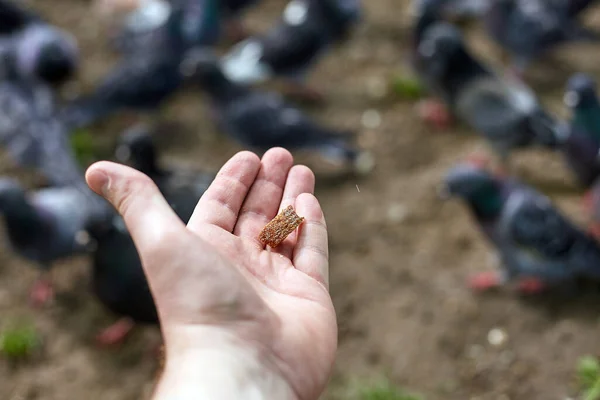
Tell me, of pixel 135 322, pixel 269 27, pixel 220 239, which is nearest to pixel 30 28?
pixel 269 27

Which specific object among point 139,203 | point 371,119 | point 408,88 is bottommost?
point 371,119

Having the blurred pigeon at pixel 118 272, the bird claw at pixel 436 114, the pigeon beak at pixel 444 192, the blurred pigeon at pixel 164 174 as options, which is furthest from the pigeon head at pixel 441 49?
the blurred pigeon at pixel 118 272

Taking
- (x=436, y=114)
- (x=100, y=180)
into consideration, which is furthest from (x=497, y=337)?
(x=100, y=180)

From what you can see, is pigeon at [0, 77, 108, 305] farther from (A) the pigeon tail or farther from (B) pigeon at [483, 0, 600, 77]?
(B) pigeon at [483, 0, 600, 77]

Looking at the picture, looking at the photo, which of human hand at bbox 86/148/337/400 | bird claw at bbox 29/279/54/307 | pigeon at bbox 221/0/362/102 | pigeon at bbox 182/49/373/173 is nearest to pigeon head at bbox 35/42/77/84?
pigeon at bbox 182/49/373/173

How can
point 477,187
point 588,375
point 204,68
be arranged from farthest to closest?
point 204,68
point 477,187
point 588,375

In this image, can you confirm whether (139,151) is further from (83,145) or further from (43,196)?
(83,145)

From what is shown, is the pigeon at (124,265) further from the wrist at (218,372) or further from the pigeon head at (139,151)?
the wrist at (218,372)
